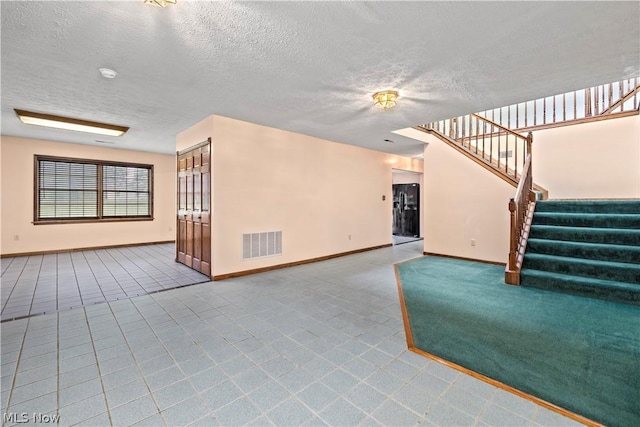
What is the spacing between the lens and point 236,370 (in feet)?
6.82

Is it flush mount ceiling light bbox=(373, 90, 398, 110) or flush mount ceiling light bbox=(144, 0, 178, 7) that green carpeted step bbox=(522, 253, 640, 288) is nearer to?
flush mount ceiling light bbox=(373, 90, 398, 110)

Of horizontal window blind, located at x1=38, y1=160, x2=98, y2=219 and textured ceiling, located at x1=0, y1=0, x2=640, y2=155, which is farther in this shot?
horizontal window blind, located at x1=38, y1=160, x2=98, y2=219

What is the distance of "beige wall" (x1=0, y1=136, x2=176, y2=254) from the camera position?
6113 millimetres

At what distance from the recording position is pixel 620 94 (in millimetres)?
5336

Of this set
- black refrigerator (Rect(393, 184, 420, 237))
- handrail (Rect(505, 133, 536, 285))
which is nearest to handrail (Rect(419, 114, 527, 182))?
handrail (Rect(505, 133, 536, 285))

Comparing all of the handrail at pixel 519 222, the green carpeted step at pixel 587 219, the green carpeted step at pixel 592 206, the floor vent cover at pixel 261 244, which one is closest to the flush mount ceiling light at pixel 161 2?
the floor vent cover at pixel 261 244

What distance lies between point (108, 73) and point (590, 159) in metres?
7.88

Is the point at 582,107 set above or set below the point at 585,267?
above

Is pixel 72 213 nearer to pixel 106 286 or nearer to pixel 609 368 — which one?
pixel 106 286

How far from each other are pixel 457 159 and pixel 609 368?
4638 mm

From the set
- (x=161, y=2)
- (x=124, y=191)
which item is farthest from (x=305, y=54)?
(x=124, y=191)

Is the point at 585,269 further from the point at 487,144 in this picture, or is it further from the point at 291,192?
the point at 291,192

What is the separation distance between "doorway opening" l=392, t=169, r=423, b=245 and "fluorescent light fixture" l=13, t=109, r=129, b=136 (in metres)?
7.32

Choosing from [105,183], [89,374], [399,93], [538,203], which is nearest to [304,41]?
[399,93]
